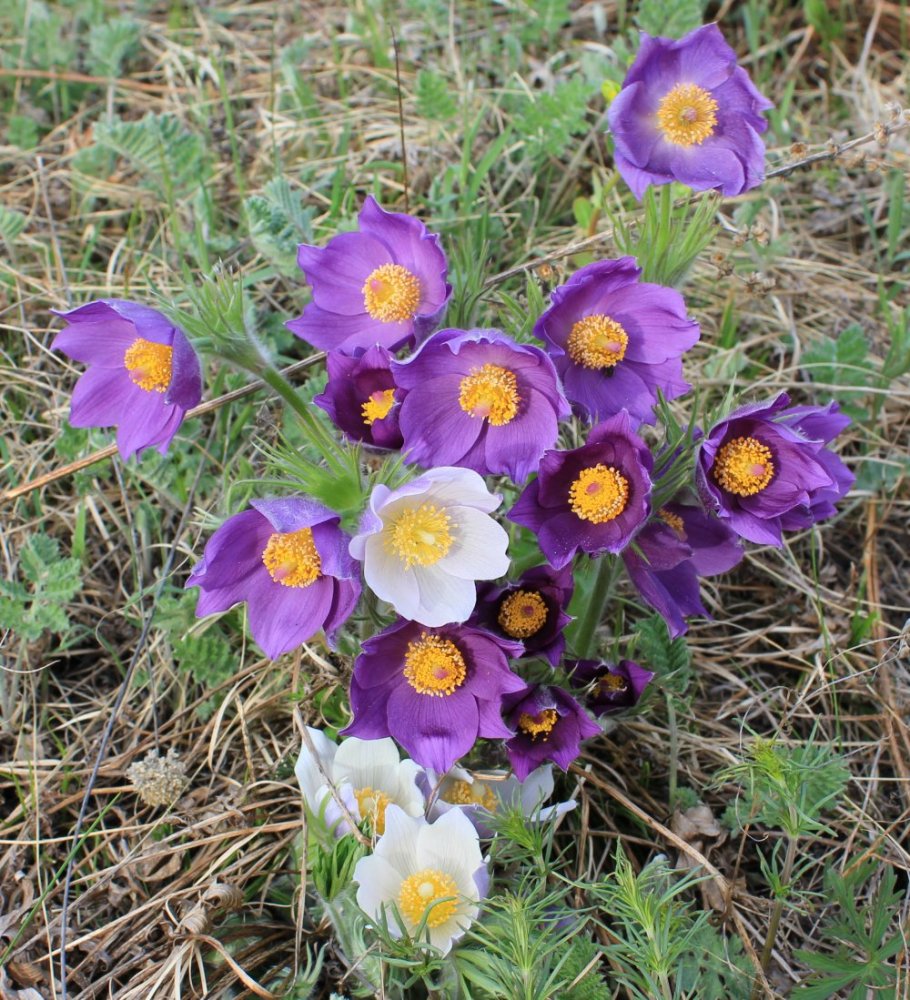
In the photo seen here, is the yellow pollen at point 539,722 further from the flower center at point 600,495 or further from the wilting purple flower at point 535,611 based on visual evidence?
the flower center at point 600,495

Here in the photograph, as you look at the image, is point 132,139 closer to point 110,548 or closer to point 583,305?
point 110,548

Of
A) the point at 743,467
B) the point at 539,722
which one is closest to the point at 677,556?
the point at 743,467

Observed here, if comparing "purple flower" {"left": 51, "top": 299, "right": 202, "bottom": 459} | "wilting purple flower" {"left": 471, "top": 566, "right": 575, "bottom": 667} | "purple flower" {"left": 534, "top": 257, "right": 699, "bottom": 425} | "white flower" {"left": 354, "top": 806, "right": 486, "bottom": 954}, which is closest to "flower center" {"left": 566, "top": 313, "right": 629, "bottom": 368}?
"purple flower" {"left": 534, "top": 257, "right": 699, "bottom": 425}

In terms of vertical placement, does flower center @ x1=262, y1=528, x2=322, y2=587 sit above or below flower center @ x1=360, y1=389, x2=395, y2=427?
below

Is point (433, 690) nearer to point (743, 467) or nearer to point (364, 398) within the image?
point (364, 398)

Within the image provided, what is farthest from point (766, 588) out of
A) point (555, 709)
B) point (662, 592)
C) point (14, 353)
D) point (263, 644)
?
point (14, 353)

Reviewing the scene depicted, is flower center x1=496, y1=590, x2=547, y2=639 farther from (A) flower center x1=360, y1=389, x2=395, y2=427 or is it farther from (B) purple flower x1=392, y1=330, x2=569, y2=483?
(A) flower center x1=360, y1=389, x2=395, y2=427
